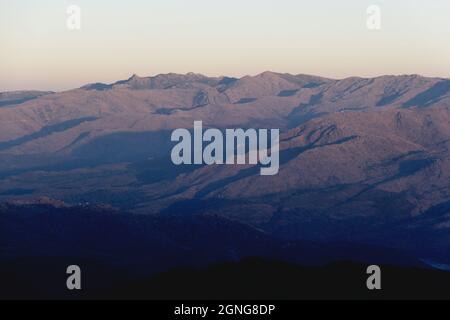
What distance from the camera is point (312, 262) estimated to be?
165 metres

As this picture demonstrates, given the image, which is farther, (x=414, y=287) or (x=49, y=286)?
(x=49, y=286)
